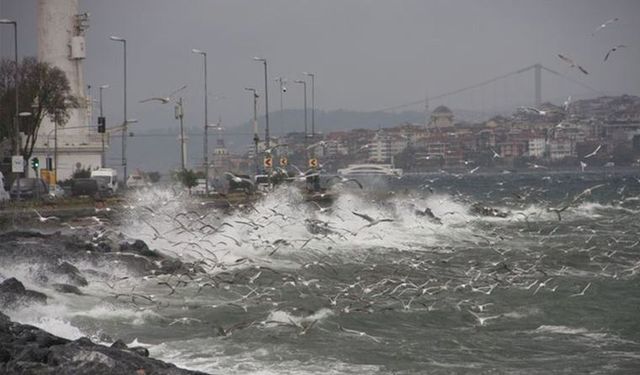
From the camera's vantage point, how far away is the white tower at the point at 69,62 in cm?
6962

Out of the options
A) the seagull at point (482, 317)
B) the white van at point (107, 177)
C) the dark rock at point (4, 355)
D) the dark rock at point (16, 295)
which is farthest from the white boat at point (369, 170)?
the dark rock at point (4, 355)

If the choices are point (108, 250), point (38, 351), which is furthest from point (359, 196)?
point (38, 351)

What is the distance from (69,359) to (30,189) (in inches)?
1548

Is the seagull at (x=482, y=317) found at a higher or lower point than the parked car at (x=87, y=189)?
lower

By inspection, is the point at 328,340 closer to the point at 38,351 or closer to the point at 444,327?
the point at 444,327

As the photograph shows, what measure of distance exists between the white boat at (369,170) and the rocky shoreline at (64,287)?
5600 cm

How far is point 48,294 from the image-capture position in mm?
23156

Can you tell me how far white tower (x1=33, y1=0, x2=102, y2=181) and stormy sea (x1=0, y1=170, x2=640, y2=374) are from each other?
2280 centimetres

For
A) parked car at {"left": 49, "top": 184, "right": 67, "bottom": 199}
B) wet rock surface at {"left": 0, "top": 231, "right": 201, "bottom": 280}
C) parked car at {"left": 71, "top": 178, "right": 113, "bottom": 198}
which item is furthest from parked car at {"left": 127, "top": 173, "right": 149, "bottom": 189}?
wet rock surface at {"left": 0, "top": 231, "right": 201, "bottom": 280}

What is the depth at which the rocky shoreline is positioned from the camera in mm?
13792

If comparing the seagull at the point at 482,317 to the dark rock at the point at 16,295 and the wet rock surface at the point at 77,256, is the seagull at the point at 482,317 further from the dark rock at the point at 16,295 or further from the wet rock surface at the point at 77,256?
the wet rock surface at the point at 77,256

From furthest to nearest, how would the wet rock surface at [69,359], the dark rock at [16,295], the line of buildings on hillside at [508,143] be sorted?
the line of buildings on hillside at [508,143] < the dark rock at [16,295] < the wet rock surface at [69,359]

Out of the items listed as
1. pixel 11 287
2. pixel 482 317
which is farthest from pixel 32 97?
pixel 482 317

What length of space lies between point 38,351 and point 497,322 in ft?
33.5
